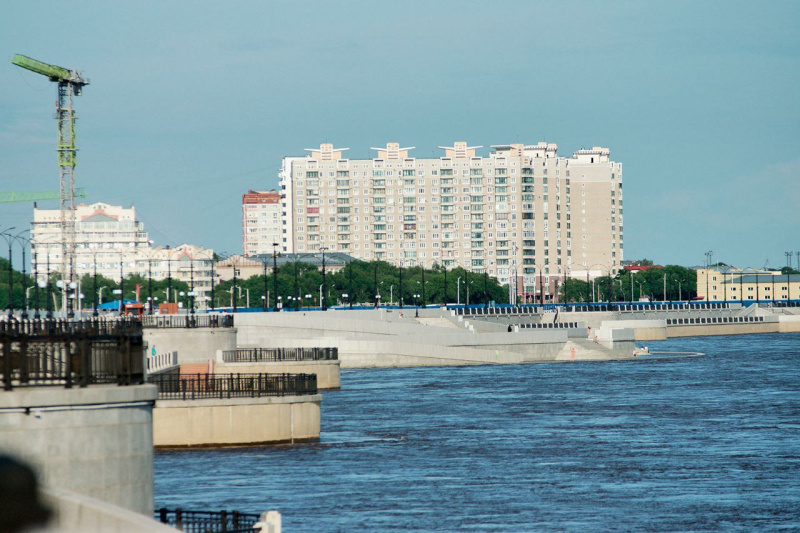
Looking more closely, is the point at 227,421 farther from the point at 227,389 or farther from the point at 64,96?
the point at 64,96

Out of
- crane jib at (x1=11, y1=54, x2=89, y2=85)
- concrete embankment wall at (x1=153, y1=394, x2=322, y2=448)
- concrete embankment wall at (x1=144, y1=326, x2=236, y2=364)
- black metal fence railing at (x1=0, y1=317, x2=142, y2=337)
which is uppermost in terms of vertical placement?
crane jib at (x1=11, y1=54, x2=89, y2=85)

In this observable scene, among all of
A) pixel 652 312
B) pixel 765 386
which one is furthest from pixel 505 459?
pixel 652 312

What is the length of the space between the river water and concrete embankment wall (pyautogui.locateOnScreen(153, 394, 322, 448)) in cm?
67

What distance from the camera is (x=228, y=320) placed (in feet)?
238

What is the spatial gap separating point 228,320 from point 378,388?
9342 mm

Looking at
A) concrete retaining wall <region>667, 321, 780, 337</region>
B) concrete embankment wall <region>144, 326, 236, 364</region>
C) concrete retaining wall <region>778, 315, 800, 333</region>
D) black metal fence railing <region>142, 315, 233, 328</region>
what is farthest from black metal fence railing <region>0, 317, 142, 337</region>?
concrete retaining wall <region>778, 315, 800, 333</region>

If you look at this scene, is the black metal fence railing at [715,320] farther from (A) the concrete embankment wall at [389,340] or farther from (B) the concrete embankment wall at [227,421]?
(B) the concrete embankment wall at [227,421]

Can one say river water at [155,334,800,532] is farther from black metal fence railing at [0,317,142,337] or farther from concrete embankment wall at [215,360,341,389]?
black metal fence railing at [0,317,142,337]

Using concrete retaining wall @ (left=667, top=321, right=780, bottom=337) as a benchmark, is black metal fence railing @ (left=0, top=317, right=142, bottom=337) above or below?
above

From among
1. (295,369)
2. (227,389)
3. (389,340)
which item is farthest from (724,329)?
(227,389)

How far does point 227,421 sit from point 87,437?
2206cm

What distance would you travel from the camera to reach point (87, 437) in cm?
1792

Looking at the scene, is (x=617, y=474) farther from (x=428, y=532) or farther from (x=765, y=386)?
(x=765, y=386)

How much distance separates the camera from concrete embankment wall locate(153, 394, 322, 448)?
3909cm
